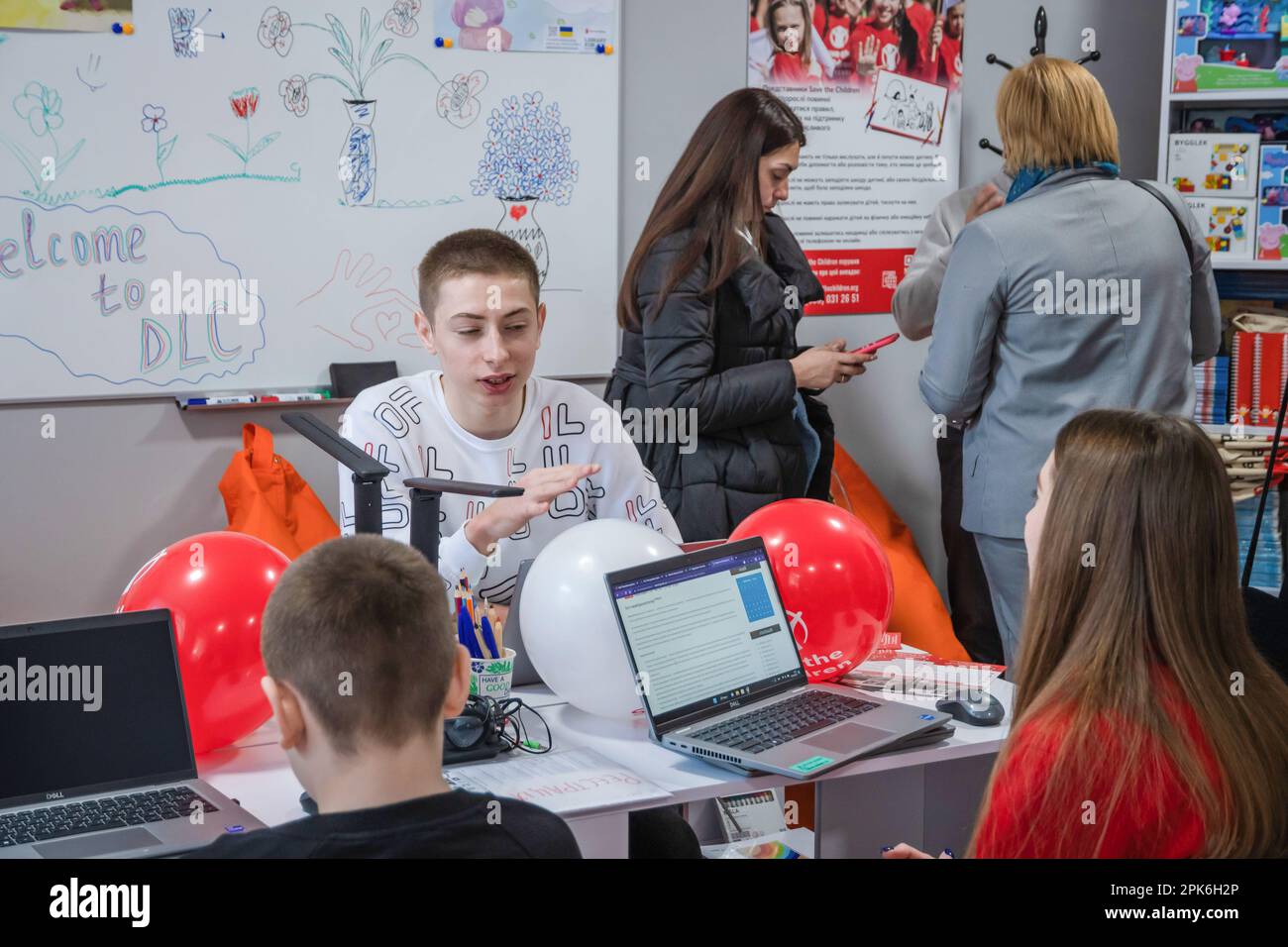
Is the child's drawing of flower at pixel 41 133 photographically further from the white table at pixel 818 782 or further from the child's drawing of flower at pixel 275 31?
the white table at pixel 818 782

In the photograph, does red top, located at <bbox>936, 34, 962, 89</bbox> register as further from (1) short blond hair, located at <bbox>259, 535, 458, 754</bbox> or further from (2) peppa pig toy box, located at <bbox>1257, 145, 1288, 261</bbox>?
(1) short blond hair, located at <bbox>259, 535, 458, 754</bbox>

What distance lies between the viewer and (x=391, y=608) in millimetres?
1295

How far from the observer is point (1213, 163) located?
3.76 meters

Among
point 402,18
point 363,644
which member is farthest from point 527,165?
point 363,644

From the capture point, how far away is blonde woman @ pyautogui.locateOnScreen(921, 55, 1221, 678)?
2.58m

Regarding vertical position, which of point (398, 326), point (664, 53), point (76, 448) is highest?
point (664, 53)

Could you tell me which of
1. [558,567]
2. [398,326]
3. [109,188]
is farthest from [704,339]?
[109,188]

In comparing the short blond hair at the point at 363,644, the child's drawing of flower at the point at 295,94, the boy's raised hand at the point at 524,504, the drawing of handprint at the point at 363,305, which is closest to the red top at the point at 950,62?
the drawing of handprint at the point at 363,305

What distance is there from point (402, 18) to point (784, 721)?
2.26 m

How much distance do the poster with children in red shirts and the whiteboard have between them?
0.61m

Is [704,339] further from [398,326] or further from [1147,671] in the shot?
[1147,671]

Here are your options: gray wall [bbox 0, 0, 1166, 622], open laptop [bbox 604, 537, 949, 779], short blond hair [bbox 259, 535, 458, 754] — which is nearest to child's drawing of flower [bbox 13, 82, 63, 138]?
gray wall [bbox 0, 0, 1166, 622]

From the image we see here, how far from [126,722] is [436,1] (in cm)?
233

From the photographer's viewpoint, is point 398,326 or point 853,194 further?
point 853,194
